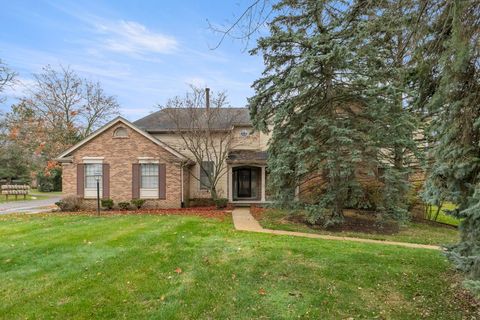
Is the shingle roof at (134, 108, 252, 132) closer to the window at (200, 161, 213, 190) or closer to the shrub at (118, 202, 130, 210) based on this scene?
the window at (200, 161, 213, 190)

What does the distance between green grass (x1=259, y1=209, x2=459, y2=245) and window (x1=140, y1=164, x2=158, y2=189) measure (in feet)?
23.2

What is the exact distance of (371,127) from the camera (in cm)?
1120

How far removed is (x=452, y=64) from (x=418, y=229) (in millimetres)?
11233

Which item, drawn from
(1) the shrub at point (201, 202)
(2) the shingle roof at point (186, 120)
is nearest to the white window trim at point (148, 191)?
(1) the shrub at point (201, 202)

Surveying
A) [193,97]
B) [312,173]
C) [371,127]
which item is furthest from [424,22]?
[193,97]

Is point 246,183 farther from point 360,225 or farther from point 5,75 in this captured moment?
point 5,75

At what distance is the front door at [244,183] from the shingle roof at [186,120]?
3.26 metres

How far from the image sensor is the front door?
68.0 feet

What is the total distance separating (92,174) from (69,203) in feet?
6.41

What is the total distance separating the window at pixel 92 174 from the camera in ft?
57.4

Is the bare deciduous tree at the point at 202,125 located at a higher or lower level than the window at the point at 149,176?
higher

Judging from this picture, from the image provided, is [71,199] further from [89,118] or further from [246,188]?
[89,118]

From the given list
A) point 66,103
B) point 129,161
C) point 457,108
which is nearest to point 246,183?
point 129,161

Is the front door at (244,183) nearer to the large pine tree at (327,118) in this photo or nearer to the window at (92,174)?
the large pine tree at (327,118)
